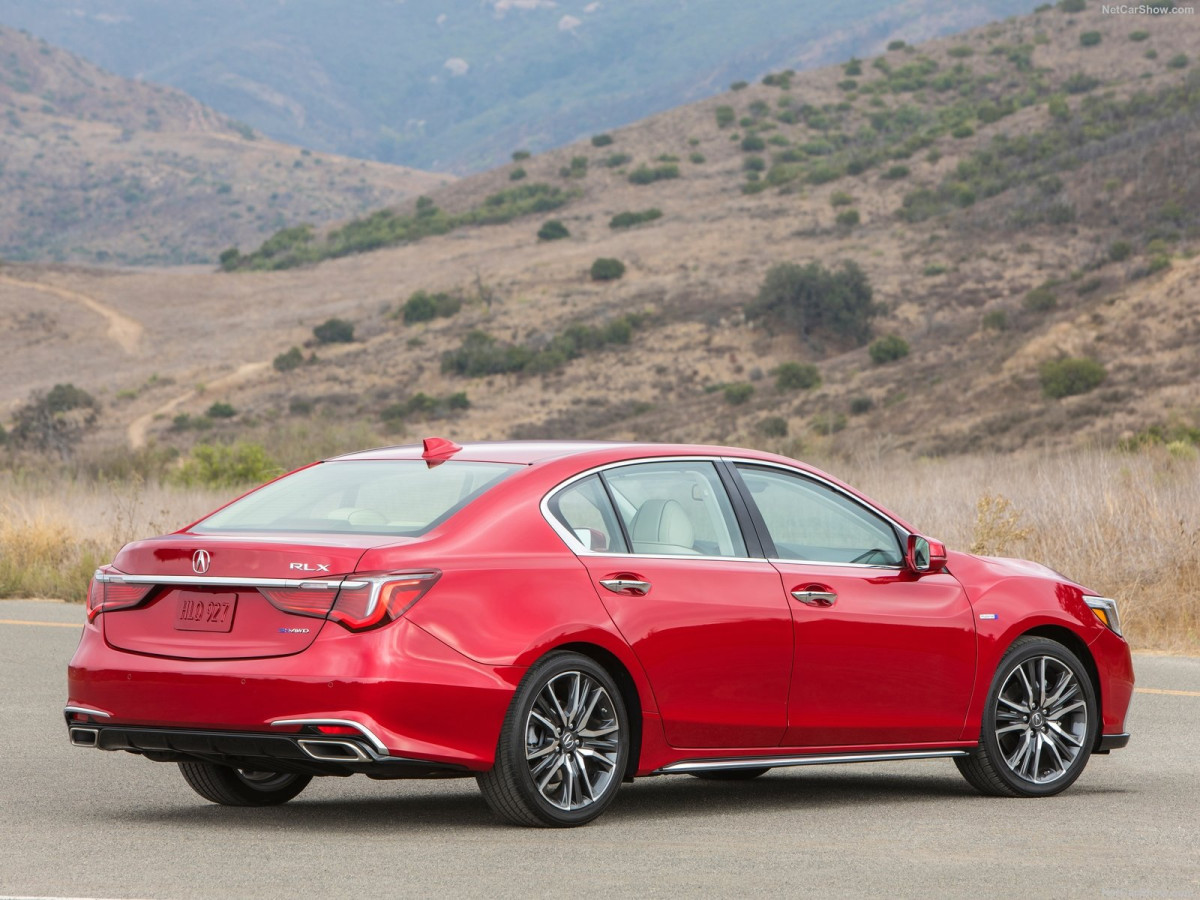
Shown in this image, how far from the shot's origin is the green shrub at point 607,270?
2904 inches

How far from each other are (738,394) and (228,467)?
25.3 meters

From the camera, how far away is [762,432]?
159ft

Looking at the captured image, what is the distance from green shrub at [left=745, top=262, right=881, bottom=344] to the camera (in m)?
61.2

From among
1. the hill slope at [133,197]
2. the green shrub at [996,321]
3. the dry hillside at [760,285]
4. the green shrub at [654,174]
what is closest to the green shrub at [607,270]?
the dry hillside at [760,285]

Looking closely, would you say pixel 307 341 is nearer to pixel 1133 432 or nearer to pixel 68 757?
pixel 1133 432

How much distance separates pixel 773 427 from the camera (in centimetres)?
4844

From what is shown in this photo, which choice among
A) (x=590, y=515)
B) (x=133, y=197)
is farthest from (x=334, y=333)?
(x=133, y=197)

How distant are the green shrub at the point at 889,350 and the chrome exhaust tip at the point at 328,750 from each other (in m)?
49.0

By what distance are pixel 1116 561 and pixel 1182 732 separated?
539cm

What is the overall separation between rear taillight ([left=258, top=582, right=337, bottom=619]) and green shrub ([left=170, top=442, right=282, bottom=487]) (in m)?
23.8

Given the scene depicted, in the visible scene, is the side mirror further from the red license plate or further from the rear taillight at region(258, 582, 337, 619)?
the red license plate

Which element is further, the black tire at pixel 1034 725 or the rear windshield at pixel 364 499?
the black tire at pixel 1034 725

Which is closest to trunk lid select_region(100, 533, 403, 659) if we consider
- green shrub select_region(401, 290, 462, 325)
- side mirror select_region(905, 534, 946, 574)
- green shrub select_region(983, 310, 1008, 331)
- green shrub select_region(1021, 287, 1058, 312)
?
side mirror select_region(905, 534, 946, 574)

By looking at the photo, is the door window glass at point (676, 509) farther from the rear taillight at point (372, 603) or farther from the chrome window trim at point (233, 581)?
the chrome window trim at point (233, 581)
